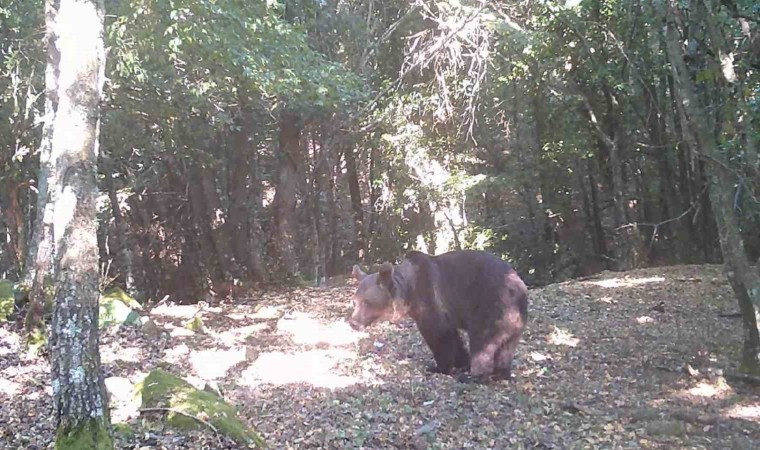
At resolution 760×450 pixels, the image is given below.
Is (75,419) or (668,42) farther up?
(668,42)

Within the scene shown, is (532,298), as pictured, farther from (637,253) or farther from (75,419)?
(75,419)

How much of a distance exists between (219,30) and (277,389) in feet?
16.8

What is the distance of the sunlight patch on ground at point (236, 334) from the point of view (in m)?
10.6

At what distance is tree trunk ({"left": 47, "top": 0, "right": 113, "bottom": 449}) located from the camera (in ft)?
14.9

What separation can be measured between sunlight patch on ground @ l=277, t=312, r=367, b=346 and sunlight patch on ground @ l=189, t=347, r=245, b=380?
41.5 inches

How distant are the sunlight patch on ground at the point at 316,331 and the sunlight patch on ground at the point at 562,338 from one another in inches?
105

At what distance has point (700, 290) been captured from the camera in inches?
508

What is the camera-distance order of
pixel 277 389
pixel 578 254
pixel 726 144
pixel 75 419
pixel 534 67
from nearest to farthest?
pixel 75 419 < pixel 277 389 < pixel 726 144 < pixel 534 67 < pixel 578 254

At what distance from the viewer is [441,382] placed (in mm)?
8523

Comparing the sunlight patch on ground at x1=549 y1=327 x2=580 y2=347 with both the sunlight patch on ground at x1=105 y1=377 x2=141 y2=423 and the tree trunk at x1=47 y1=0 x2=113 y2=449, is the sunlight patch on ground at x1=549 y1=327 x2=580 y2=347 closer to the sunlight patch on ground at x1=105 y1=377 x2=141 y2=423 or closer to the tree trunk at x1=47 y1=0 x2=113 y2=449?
the sunlight patch on ground at x1=105 y1=377 x2=141 y2=423

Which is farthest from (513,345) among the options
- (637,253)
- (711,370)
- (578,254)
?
(578,254)

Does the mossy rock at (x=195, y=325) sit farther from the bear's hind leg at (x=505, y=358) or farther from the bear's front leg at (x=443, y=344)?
the bear's hind leg at (x=505, y=358)

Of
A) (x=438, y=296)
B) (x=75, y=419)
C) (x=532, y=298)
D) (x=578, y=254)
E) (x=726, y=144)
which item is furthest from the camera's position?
(x=578, y=254)

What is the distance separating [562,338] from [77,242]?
746cm
